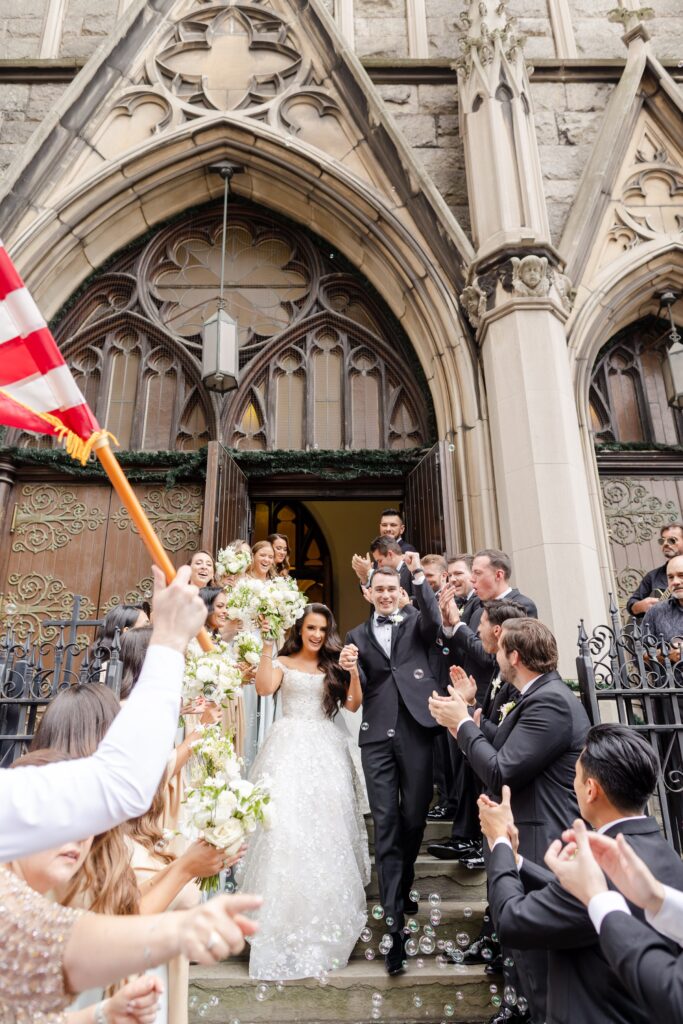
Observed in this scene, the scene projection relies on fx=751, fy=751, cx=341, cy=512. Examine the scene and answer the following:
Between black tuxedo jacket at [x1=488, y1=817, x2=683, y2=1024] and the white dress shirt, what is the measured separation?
1.37 meters

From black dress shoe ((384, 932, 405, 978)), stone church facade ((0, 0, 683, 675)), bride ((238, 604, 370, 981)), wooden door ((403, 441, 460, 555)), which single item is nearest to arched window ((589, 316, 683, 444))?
stone church facade ((0, 0, 683, 675))

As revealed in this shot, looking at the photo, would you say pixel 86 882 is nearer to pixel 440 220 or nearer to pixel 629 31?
pixel 440 220

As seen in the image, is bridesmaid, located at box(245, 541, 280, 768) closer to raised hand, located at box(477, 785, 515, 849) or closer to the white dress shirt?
raised hand, located at box(477, 785, 515, 849)

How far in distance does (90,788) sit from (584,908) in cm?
153

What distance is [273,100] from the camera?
936 centimetres

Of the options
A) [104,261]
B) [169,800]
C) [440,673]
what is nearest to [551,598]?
[440,673]

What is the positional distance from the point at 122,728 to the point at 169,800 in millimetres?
1947

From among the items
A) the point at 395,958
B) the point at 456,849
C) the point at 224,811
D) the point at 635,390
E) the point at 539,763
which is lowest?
the point at 395,958

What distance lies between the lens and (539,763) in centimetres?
303

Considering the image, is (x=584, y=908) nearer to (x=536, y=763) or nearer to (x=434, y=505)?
(x=536, y=763)

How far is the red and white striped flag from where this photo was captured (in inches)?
111

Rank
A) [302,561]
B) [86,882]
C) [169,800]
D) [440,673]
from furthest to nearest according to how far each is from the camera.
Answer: [302,561]
[440,673]
[169,800]
[86,882]

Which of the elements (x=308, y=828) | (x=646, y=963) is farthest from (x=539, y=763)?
(x=308, y=828)

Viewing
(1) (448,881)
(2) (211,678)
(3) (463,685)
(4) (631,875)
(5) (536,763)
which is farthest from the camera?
(1) (448,881)
